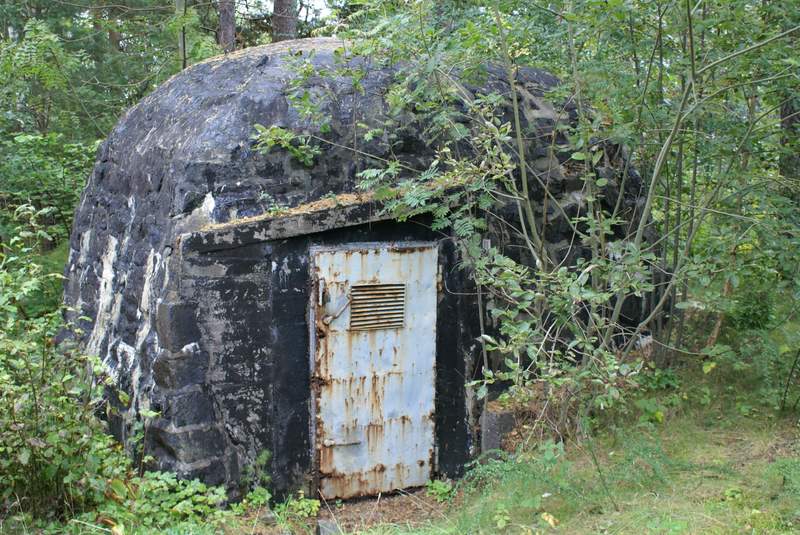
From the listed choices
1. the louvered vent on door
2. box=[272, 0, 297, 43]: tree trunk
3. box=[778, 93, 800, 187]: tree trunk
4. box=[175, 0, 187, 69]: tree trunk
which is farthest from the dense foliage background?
box=[272, 0, 297, 43]: tree trunk

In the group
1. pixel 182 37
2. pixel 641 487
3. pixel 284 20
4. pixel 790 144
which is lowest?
pixel 641 487

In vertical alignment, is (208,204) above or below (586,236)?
above

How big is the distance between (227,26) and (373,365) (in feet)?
21.5

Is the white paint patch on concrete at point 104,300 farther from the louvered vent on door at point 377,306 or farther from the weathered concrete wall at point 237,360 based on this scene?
the louvered vent on door at point 377,306

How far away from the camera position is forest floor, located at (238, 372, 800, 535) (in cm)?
407

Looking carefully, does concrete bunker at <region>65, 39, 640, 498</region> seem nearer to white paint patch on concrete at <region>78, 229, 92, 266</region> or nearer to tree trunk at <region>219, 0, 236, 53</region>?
white paint patch on concrete at <region>78, 229, 92, 266</region>

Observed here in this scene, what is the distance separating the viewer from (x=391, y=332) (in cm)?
549

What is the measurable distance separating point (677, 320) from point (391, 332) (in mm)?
3016

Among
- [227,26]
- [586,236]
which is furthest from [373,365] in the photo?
[227,26]

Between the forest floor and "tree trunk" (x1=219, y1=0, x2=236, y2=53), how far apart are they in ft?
22.9

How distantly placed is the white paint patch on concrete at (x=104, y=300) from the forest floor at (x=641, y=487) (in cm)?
238

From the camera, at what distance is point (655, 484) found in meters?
A: 4.61

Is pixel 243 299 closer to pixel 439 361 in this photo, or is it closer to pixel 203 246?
pixel 203 246

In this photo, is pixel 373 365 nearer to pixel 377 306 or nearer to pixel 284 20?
pixel 377 306
